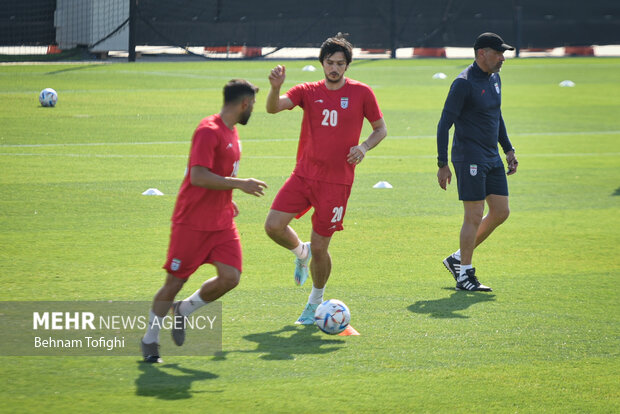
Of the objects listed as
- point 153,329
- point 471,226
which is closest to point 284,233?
point 153,329

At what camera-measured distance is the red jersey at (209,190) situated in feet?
23.0

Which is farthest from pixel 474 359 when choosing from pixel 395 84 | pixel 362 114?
pixel 395 84

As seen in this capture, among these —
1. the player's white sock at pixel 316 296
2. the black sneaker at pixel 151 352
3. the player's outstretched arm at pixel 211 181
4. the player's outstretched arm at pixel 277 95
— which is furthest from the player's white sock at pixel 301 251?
the black sneaker at pixel 151 352


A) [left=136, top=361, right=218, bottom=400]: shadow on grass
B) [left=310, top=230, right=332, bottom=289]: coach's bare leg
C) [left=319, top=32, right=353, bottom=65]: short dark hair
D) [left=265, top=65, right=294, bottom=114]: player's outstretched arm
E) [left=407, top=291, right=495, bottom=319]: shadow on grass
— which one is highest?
[left=319, top=32, right=353, bottom=65]: short dark hair

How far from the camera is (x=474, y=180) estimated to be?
9.88m

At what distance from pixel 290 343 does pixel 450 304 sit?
2.02m

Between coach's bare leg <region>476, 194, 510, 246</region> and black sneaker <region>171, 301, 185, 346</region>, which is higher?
coach's bare leg <region>476, 194, 510, 246</region>

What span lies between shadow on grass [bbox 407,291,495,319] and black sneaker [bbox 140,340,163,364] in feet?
8.47

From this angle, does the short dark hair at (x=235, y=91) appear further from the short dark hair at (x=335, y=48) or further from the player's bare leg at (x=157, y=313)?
the player's bare leg at (x=157, y=313)

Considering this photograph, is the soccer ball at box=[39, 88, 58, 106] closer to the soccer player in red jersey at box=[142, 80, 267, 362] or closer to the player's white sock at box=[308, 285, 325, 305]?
the player's white sock at box=[308, 285, 325, 305]

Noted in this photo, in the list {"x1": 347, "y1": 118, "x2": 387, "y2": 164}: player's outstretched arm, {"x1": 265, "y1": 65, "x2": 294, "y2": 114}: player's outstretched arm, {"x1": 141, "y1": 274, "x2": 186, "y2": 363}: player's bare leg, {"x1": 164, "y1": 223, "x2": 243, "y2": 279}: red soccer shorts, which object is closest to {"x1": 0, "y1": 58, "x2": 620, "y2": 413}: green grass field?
{"x1": 141, "y1": 274, "x2": 186, "y2": 363}: player's bare leg

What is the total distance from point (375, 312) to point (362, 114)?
170 centimetres

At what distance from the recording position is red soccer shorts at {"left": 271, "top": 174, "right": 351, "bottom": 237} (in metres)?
8.27

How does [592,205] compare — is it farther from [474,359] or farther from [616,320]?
[474,359]
